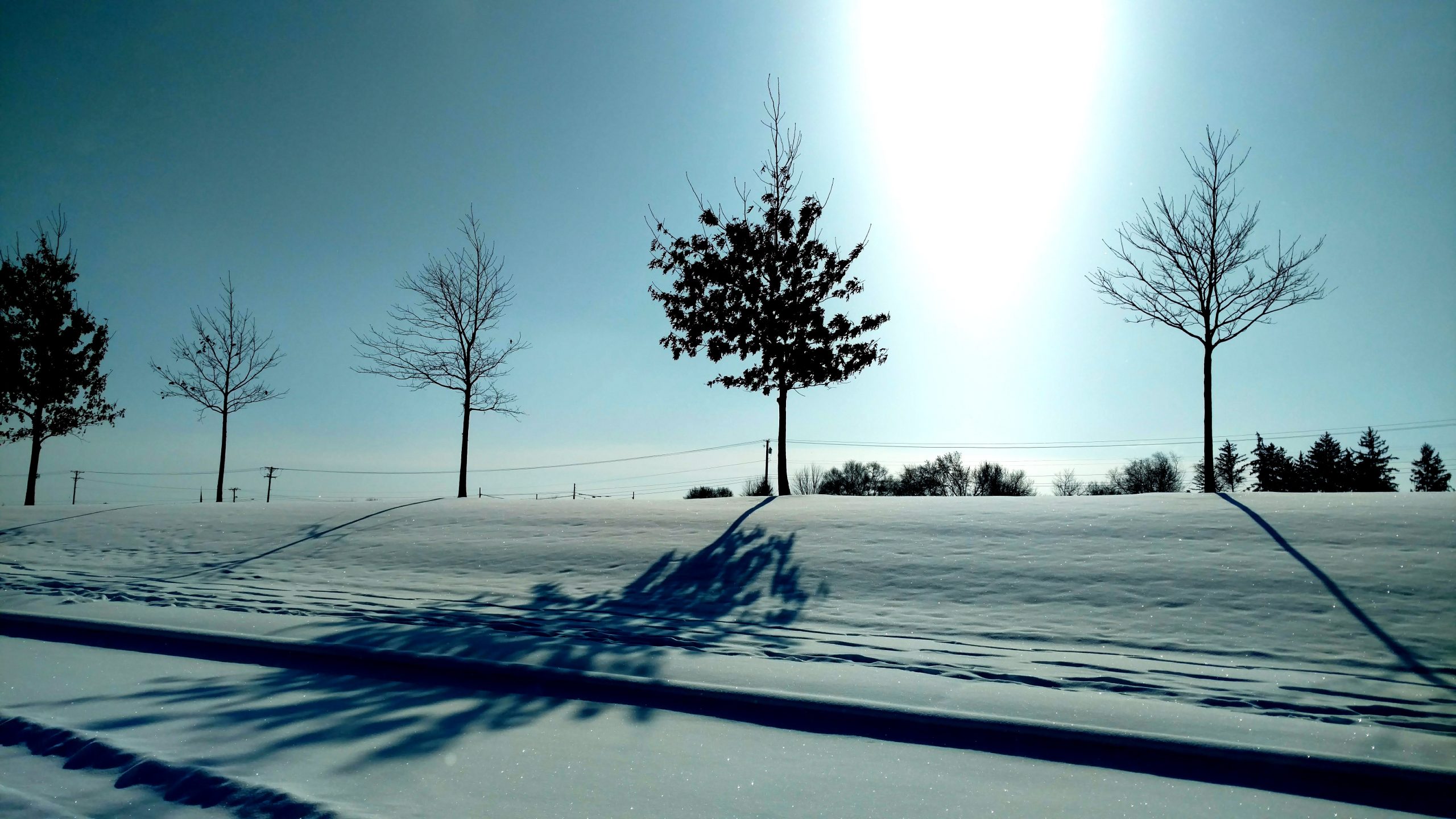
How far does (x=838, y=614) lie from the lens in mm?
7320

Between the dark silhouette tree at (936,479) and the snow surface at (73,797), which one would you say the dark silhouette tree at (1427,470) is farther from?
the snow surface at (73,797)

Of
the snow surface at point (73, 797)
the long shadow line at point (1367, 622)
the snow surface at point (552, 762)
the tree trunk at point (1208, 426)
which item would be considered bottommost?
the snow surface at point (73, 797)

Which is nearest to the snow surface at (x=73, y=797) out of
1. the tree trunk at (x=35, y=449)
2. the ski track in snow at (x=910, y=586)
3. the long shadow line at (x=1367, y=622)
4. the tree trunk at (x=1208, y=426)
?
the ski track in snow at (x=910, y=586)

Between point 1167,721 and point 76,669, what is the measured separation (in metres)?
7.30

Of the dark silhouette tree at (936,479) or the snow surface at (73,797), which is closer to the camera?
the snow surface at (73,797)

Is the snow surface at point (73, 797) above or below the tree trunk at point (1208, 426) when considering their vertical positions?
below

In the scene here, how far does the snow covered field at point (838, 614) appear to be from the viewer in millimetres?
4113

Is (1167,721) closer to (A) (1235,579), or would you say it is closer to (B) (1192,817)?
(B) (1192,817)

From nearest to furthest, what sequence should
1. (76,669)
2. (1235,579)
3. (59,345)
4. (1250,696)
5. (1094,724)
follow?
(1094,724), (1250,696), (76,669), (1235,579), (59,345)

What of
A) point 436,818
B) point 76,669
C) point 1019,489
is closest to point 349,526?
point 76,669

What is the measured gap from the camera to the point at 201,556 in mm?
11953

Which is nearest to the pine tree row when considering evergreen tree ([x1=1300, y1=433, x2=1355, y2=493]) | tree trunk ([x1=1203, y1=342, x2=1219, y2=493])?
evergreen tree ([x1=1300, y1=433, x2=1355, y2=493])

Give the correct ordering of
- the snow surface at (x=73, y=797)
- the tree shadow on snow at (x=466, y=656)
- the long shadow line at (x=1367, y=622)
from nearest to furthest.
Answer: the snow surface at (x=73, y=797), the tree shadow on snow at (x=466, y=656), the long shadow line at (x=1367, y=622)

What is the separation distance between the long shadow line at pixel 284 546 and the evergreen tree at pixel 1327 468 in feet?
196
